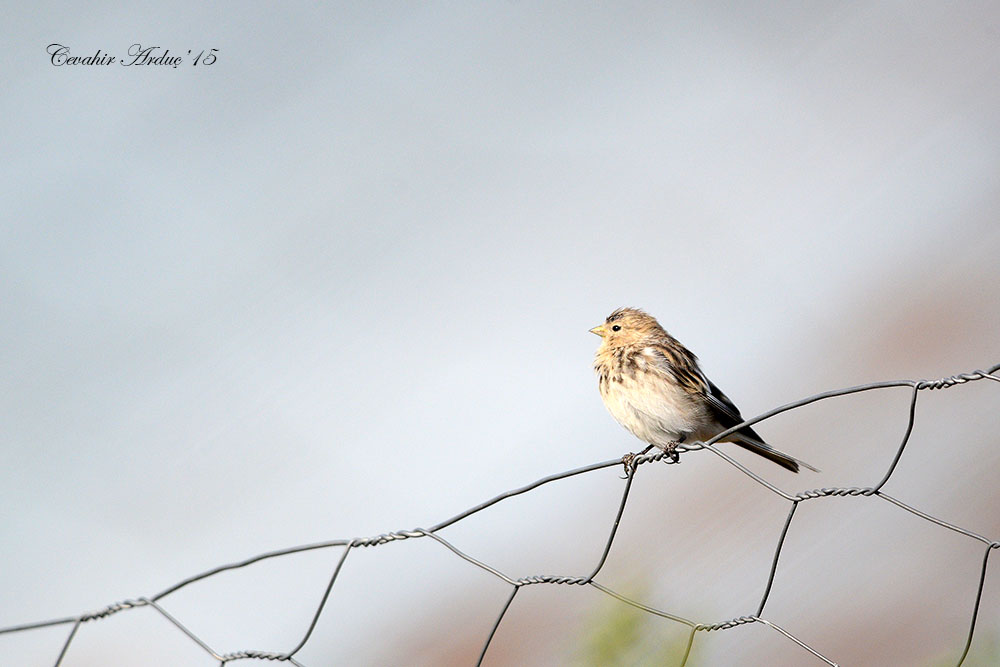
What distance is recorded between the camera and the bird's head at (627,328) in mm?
4055

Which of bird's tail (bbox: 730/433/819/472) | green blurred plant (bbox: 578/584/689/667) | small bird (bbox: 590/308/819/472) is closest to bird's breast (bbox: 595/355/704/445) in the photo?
small bird (bbox: 590/308/819/472)

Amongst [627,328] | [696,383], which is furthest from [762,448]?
[627,328]

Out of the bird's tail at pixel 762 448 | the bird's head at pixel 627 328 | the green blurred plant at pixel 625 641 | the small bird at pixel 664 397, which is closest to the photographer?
the green blurred plant at pixel 625 641

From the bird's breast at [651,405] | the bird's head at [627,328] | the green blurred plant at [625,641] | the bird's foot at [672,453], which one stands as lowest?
the green blurred plant at [625,641]

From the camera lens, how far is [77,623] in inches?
104

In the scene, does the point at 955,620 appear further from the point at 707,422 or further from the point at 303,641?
the point at 303,641

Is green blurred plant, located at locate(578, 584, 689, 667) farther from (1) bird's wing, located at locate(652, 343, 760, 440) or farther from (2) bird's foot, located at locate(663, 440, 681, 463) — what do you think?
(1) bird's wing, located at locate(652, 343, 760, 440)

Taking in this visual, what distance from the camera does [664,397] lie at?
12.2 ft

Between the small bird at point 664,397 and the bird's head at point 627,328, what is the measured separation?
31 millimetres

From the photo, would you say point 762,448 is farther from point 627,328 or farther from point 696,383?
point 627,328

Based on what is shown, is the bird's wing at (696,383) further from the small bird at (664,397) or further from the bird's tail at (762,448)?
the bird's tail at (762,448)

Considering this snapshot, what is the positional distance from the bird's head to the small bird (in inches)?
1.2

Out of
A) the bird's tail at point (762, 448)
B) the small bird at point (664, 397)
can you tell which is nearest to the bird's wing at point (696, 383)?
the small bird at point (664, 397)

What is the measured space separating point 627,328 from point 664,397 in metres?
0.50
